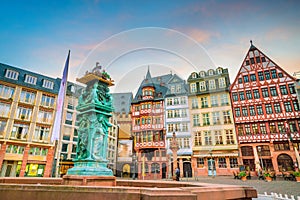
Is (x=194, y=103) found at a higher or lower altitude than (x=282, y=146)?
higher

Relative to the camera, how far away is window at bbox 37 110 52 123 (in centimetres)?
2586

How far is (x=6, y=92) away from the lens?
23.9 metres

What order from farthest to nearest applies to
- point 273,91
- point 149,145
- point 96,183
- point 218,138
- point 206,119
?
point 206,119
point 149,145
point 218,138
point 273,91
point 96,183

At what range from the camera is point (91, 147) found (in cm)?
585

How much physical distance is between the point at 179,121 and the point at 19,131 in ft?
68.0

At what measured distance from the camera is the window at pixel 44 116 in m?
25.9

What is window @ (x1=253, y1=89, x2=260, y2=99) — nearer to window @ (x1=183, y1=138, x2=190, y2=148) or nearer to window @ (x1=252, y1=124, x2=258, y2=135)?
window @ (x1=252, y1=124, x2=258, y2=135)

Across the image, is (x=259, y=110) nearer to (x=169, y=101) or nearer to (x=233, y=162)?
(x=233, y=162)

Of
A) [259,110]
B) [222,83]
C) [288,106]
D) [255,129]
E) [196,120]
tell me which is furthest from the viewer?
[222,83]

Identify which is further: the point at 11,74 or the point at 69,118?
the point at 69,118

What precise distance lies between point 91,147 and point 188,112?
23.4 meters

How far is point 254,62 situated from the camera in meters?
26.0

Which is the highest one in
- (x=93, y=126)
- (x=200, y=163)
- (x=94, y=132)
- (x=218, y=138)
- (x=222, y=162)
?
(x=218, y=138)

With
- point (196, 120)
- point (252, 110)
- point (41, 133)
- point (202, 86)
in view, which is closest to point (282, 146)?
point (252, 110)
